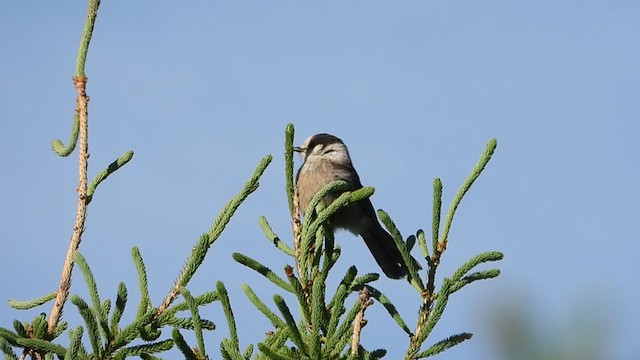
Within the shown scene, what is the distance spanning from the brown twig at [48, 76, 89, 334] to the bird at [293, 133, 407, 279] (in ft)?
12.3

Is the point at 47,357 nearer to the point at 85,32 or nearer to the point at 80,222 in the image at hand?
the point at 80,222

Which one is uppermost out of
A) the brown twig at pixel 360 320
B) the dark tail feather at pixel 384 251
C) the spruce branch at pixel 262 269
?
the dark tail feather at pixel 384 251

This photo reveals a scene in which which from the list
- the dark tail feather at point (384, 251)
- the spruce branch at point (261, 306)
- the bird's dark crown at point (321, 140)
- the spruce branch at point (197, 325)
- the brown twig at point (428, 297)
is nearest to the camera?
the spruce branch at point (197, 325)

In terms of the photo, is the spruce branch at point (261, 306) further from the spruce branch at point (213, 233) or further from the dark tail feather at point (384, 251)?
the dark tail feather at point (384, 251)

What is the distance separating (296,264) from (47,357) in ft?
2.89

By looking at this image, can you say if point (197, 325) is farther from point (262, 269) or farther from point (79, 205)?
point (79, 205)

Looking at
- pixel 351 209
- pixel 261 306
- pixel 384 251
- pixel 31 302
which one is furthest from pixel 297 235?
pixel 384 251

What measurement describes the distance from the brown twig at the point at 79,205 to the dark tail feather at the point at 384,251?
3.92m

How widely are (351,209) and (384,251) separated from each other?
1.43 feet

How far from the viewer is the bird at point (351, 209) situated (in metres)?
6.99

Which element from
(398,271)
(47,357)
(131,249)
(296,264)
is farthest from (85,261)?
(398,271)

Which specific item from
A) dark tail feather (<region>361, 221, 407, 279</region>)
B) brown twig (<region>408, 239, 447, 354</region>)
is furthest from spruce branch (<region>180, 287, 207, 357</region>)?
dark tail feather (<region>361, 221, 407, 279</region>)

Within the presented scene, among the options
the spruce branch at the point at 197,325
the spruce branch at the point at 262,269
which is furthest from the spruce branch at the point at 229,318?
the spruce branch at the point at 262,269

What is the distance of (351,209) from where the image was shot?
7035mm
